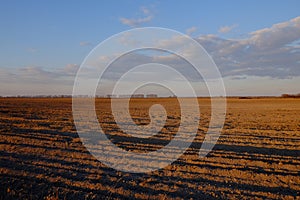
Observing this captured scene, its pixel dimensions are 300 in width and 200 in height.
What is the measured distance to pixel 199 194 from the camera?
5594 mm

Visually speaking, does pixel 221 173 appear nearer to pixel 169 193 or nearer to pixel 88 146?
pixel 169 193

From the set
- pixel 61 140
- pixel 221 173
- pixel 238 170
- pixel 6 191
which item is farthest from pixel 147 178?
pixel 61 140

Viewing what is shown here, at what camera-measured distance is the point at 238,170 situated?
725 cm

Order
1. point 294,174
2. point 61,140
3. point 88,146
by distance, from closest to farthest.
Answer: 1. point 294,174
2. point 88,146
3. point 61,140

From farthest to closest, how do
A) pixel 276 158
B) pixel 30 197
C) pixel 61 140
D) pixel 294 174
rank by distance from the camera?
pixel 61 140, pixel 276 158, pixel 294 174, pixel 30 197

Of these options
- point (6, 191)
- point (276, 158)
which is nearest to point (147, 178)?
point (6, 191)

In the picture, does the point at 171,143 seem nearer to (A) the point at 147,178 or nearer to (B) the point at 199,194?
(A) the point at 147,178

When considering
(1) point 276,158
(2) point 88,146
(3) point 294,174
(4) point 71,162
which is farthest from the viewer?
(2) point 88,146

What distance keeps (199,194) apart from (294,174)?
3.23 m

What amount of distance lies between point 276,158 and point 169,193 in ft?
16.5

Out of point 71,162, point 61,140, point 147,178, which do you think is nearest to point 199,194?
point 147,178

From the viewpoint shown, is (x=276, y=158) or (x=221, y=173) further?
(x=276, y=158)

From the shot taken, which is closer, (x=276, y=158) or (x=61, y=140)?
(x=276, y=158)

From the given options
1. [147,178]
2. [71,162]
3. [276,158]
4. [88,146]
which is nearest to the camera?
[147,178]
